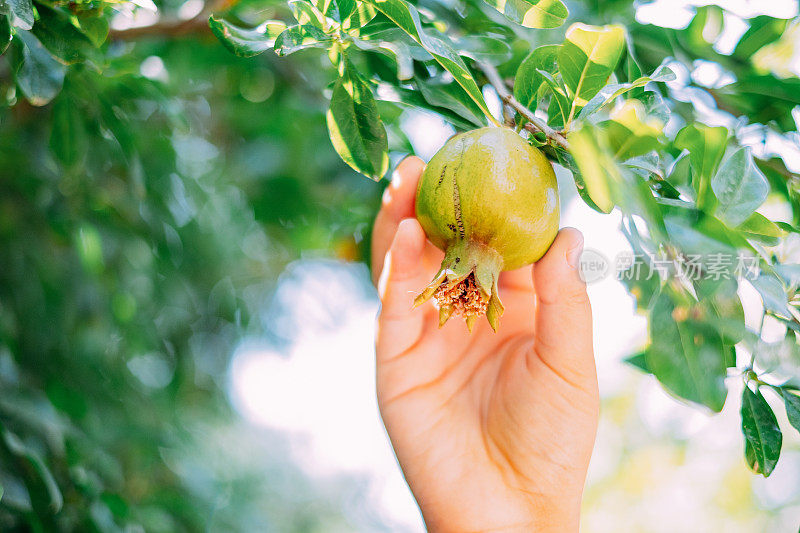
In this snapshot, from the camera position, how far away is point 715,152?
58 cm

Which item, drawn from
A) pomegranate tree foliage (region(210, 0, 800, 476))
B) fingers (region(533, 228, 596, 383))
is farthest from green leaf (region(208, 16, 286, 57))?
fingers (region(533, 228, 596, 383))

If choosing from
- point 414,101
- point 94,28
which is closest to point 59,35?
point 94,28

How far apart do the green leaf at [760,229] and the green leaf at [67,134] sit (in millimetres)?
1119

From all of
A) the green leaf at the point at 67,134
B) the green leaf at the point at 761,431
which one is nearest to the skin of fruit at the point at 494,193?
the green leaf at the point at 761,431

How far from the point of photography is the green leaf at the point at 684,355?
560 millimetres

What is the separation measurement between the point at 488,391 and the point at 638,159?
0.58m

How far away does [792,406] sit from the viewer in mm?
689

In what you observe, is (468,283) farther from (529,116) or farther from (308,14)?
(308,14)

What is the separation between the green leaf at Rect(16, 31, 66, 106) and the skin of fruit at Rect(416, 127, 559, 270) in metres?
0.56

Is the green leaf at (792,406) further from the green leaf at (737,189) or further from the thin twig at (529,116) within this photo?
the thin twig at (529,116)

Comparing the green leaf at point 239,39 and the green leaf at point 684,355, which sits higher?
the green leaf at point 239,39

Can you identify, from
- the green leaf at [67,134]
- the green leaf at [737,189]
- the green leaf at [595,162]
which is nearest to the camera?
the green leaf at [595,162]

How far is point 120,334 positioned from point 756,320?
188 cm

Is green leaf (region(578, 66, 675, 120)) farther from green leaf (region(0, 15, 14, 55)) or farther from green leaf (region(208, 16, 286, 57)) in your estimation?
green leaf (region(0, 15, 14, 55))
